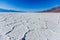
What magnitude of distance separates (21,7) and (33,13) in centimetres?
16

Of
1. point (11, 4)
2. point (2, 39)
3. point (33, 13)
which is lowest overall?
point (2, 39)

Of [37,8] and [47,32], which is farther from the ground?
[37,8]

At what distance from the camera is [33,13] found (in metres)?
1.40

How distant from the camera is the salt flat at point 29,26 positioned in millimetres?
870

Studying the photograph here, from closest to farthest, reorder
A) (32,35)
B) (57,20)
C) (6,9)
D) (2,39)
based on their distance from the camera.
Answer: (2,39) < (32,35) < (57,20) < (6,9)

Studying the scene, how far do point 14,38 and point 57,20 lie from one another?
63 cm

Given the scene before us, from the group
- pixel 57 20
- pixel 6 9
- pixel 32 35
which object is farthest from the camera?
pixel 6 9

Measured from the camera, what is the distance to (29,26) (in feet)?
3.61

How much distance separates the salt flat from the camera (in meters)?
0.87

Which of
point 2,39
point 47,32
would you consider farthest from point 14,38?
point 47,32

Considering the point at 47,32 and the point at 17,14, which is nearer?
the point at 47,32

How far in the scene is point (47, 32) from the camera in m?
0.97

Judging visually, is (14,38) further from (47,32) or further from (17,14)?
(17,14)

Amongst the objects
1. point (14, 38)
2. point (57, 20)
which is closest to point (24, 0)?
point (57, 20)
